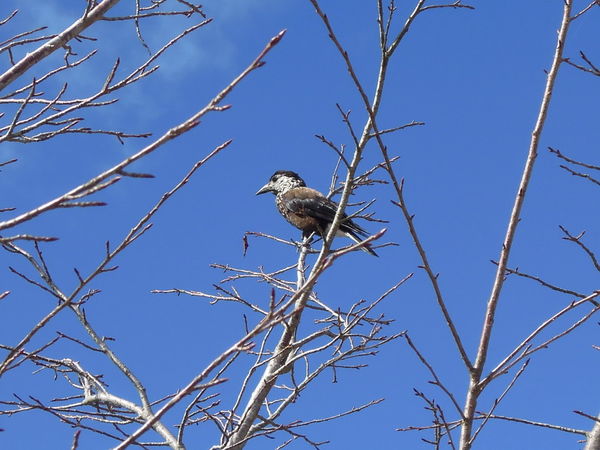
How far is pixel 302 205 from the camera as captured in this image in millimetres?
8461

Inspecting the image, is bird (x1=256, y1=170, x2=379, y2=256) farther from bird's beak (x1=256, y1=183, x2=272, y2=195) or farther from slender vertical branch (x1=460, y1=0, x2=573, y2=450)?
slender vertical branch (x1=460, y1=0, x2=573, y2=450)

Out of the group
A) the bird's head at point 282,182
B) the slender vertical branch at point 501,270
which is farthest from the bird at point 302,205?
the slender vertical branch at point 501,270

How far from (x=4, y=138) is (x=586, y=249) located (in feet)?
7.91

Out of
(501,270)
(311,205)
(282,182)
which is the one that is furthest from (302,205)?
(501,270)

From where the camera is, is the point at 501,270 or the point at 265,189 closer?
the point at 501,270

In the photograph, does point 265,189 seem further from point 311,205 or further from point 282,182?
point 311,205

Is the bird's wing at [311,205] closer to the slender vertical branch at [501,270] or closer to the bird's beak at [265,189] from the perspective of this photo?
the bird's beak at [265,189]

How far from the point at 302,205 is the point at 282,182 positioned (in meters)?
1.06

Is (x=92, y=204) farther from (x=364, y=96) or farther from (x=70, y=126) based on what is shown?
(x=70, y=126)

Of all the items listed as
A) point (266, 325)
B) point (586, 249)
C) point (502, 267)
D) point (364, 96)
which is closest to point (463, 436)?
point (502, 267)

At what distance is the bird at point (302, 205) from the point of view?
7.80 m

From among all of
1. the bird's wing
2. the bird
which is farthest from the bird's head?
the bird's wing

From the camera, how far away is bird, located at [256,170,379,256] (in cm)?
780

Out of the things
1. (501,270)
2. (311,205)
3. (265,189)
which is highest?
(265,189)
